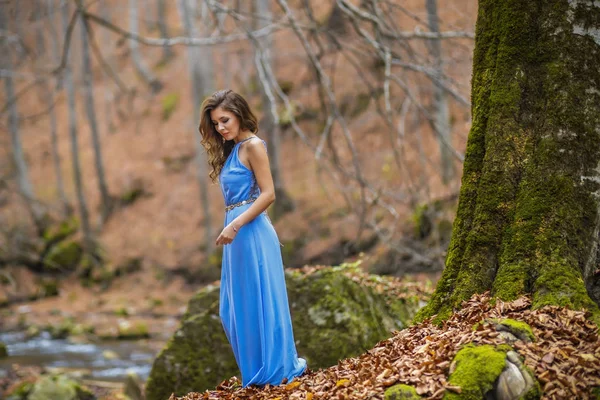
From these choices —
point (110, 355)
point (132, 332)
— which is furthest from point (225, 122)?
point (132, 332)

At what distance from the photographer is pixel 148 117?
28.9 metres

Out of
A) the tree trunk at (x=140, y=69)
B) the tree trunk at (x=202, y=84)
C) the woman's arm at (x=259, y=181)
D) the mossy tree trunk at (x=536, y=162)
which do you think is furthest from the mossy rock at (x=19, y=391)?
the tree trunk at (x=140, y=69)

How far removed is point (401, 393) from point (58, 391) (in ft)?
21.5

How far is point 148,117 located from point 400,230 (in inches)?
691

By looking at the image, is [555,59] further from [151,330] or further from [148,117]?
[148,117]

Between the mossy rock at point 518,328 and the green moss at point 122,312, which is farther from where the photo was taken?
the green moss at point 122,312

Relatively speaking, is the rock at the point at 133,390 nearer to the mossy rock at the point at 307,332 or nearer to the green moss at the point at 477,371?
the mossy rock at the point at 307,332

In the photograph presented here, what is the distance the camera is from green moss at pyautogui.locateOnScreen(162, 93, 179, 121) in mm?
28005

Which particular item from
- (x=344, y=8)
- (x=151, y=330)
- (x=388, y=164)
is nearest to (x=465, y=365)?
(x=344, y=8)

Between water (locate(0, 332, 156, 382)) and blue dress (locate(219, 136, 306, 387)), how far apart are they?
597 cm

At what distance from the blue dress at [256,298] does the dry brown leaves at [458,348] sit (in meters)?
0.44

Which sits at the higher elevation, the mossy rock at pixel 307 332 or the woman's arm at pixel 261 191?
the woman's arm at pixel 261 191

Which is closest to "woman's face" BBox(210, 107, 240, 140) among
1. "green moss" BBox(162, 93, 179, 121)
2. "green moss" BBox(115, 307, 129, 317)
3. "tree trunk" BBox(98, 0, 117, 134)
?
"green moss" BBox(115, 307, 129, 317)

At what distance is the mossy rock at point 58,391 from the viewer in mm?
8539
